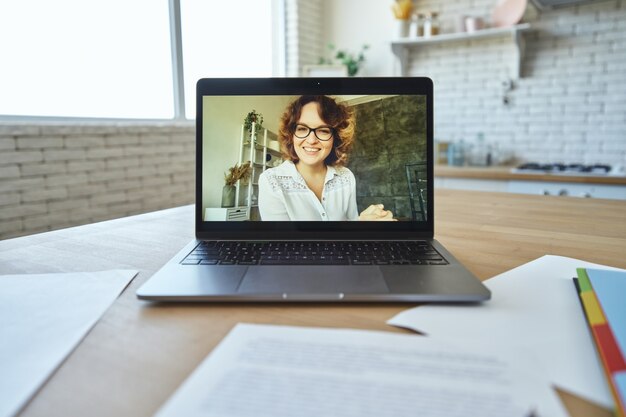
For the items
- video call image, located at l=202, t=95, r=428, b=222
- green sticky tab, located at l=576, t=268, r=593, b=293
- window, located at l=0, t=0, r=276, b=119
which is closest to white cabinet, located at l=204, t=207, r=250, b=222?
video call image, located at l=202, t=95, r=428, b=222

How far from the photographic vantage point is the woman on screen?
0.83 m

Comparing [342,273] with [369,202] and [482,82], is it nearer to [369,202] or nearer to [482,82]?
[369,202]

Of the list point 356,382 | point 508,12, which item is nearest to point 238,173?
point 356,382

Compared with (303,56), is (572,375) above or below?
below

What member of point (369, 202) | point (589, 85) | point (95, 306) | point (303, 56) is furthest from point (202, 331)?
point (303, 56)

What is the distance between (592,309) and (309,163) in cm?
50

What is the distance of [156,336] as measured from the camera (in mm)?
487

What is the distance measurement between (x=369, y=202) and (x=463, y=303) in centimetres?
32

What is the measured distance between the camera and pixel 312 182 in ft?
2.71

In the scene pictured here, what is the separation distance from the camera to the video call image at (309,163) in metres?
0.83

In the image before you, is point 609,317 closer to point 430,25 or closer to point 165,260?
point 165,260

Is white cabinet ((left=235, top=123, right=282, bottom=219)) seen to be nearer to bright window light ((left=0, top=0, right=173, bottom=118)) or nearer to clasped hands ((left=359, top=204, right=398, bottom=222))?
clasped hands ((left=359, top=204, right=398, bottom=222))

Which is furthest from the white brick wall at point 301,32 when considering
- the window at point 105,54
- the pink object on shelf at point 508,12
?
the pink object on shelf at point 508,12

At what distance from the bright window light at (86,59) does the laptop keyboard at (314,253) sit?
200 centimetres
